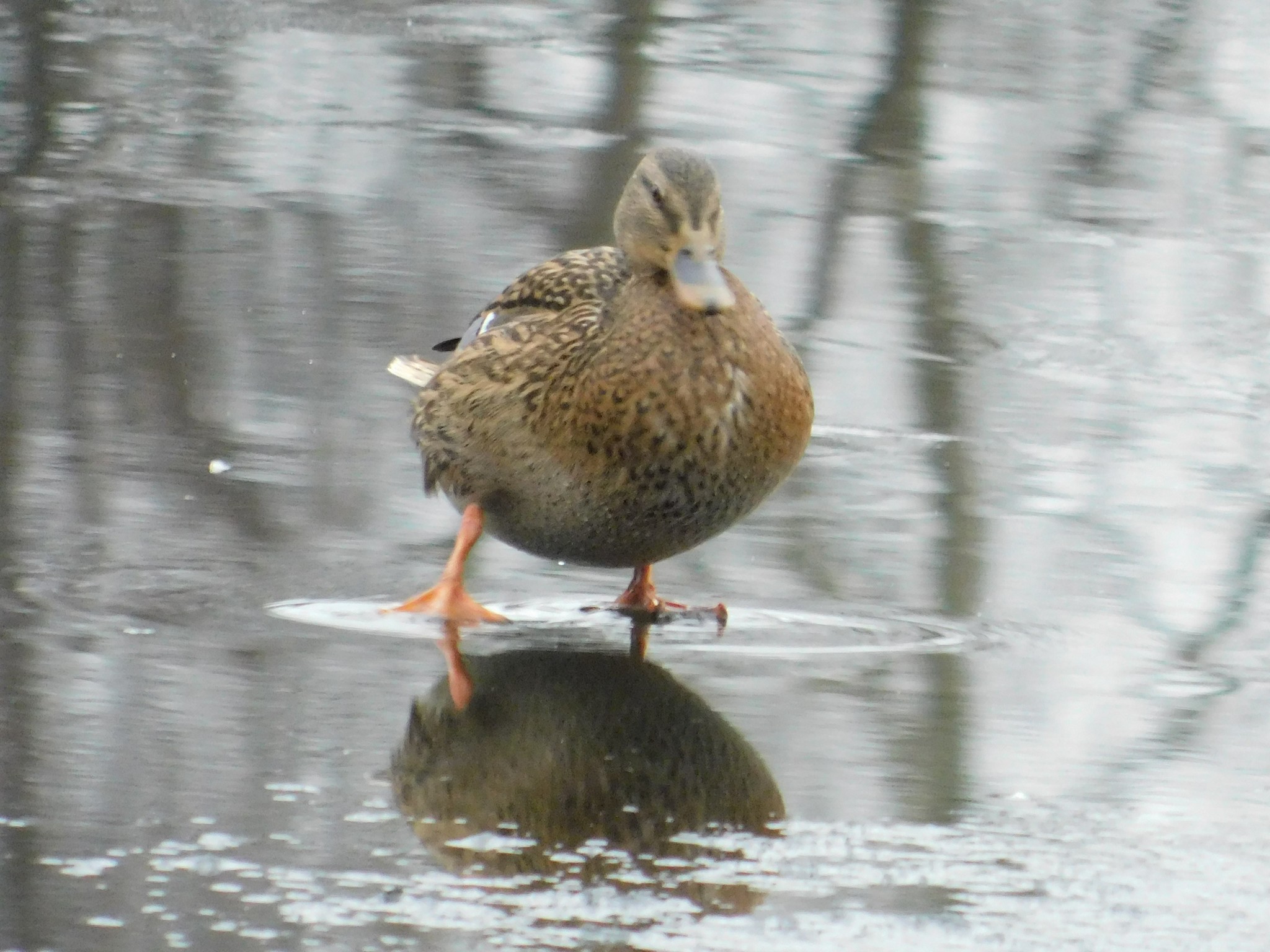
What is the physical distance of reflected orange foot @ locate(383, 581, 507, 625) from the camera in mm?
5125

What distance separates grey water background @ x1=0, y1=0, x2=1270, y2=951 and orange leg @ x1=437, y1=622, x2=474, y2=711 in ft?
0.23

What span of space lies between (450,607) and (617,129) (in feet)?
19.2

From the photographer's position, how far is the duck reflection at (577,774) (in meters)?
3.76

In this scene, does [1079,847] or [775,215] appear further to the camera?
[775,215]

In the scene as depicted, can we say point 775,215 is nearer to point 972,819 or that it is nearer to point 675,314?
point 675,314

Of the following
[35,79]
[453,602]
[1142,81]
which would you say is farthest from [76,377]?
[1142,81]

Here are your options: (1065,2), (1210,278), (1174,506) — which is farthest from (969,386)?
(1065,2)

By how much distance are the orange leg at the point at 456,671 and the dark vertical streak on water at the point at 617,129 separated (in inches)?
150

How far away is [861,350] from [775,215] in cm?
184

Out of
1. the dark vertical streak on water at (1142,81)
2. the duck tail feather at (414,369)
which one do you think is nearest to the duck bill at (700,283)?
the duck tail feather at (414,369)

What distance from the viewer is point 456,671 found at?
4.77 meters

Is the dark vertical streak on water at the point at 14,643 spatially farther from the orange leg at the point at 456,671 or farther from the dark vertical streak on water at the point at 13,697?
the orange leg at the point at 456,671

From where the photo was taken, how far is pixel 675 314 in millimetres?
5004

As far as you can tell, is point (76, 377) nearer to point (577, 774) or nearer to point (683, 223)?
point (683, 223)
